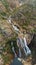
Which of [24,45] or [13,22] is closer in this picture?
[24,45]

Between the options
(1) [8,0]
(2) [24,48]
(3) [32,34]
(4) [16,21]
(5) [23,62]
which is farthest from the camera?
(1) [8,0]

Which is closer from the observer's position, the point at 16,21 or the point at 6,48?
the point at 6,48

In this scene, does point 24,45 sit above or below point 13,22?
below

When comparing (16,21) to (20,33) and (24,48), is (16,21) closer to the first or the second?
(20,33)

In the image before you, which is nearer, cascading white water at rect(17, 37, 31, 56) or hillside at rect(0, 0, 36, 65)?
hillside at rect(0, 0, 36, 65)

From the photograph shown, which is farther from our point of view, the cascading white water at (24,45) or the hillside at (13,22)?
the cascading white water at (24,45)

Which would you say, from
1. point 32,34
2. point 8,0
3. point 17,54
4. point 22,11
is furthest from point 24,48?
point 8,0

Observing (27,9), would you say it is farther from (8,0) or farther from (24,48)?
(24,48)

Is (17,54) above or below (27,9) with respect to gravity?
below

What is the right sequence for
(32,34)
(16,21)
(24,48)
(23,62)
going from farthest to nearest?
1. (16,21)
2. (32,34)
3. (24,48)
4. (23,62)

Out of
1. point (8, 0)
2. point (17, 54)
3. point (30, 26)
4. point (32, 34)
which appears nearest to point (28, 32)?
point (32, 34)
